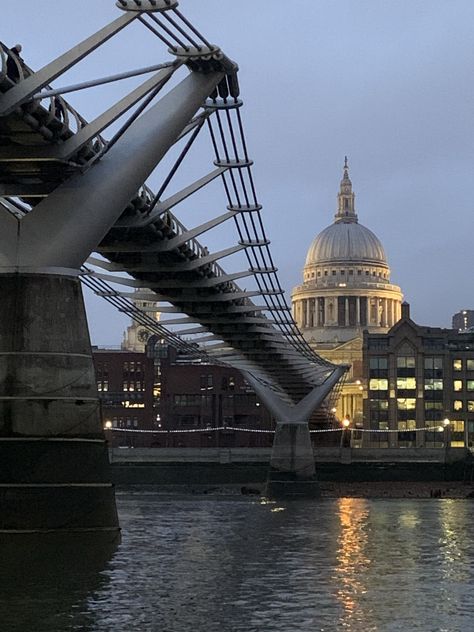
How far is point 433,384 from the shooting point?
151 meters

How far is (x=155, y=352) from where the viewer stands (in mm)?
162250

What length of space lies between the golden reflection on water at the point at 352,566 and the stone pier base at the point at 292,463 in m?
34.5

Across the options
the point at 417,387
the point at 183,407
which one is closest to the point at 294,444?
the point at 183,407

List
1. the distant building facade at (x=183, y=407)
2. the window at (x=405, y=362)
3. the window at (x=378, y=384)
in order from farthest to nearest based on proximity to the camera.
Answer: the window at (x=378, y=384), the window at (x=405, y=362), the distant building facade at (x=183, y=407)

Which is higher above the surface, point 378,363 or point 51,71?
point 378,363

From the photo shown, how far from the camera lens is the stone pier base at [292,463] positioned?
4114 inches

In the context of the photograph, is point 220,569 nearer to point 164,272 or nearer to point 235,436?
point 164,272

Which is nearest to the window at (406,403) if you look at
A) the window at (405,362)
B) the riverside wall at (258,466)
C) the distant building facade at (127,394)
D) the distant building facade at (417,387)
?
the distant building facade at (417,387)

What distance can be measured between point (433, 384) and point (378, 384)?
6292mm

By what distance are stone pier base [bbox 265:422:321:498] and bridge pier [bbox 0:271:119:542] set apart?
69532mm

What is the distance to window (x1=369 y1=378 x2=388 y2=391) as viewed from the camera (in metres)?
153

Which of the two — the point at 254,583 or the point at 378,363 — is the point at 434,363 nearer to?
the point at 378,363

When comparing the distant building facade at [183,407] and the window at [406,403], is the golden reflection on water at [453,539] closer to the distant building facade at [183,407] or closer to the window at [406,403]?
the distant building facade at [183,407]

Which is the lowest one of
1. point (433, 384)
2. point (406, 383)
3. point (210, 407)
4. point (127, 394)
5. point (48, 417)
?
point (48, 417)
